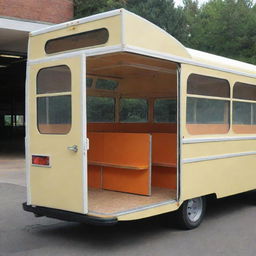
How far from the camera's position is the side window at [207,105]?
6.08m

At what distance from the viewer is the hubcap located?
628cm

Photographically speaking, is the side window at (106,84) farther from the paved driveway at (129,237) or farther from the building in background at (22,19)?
the building in background at (22,19)

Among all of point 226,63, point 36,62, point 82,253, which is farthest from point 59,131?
point 226,63

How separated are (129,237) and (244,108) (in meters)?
3.08

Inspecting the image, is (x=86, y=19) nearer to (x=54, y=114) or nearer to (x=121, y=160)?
(x=54, y=114)

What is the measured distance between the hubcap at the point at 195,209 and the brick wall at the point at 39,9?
1099 centimetres

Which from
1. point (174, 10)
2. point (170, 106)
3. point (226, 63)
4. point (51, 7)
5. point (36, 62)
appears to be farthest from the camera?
point (174, 10)

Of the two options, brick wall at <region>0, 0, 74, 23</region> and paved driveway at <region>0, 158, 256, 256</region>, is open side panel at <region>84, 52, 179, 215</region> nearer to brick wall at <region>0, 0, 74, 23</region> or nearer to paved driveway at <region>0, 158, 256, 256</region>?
paved driveway at <region>0, 158, 256, 256</region>

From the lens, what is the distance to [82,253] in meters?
5.22

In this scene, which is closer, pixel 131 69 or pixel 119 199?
pixel 119 199

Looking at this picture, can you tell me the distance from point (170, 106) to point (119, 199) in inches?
101

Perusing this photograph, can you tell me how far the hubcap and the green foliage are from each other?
47.7 feet

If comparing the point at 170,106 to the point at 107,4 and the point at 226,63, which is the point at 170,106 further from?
the point at 107,4

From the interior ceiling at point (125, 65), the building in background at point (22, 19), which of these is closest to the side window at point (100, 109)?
the interior ceiling at point (125, 65)
